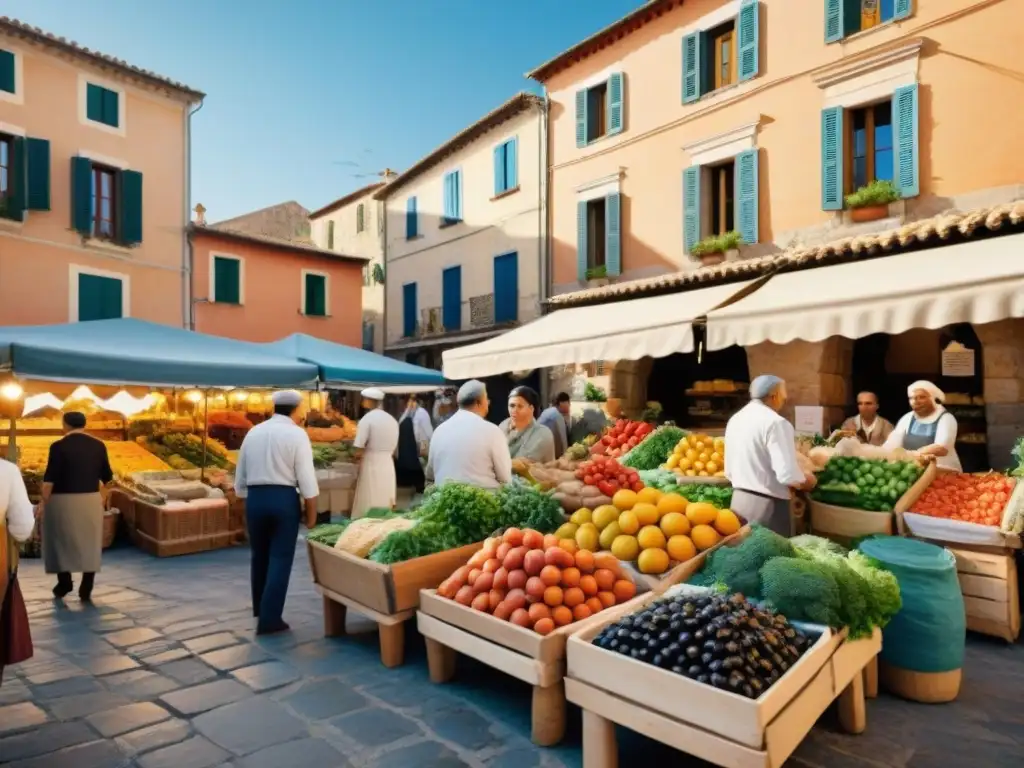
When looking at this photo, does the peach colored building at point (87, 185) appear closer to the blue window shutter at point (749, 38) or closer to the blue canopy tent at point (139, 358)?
the blue canopy tent at point (139, 358)

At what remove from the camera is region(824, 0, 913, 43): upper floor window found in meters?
9.45

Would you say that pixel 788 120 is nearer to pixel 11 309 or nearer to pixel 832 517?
pixel 832 517

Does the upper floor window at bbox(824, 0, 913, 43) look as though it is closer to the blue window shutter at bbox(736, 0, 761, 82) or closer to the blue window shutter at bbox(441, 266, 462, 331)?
the blue window shutter at bbox(736, 0, 761, 82)

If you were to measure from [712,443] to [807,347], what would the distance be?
362 cm

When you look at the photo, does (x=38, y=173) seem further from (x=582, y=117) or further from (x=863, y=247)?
(x=863, y=247)

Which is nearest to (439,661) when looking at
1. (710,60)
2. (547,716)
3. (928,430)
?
(547,716)

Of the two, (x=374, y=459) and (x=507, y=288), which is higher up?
(x=507, y=288)

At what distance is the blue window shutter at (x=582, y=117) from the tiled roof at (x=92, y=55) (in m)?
10.2

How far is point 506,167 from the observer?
1627 cm

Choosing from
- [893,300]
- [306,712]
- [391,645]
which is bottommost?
[306,712]

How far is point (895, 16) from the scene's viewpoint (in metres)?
9.10

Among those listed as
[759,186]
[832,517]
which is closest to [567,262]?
[759,186]

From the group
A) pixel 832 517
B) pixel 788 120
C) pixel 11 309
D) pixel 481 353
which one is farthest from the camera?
pixel 11 309

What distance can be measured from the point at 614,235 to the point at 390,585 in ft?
35.0
